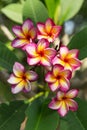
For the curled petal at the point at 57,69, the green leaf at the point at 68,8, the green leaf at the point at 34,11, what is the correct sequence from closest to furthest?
1. the curled petal at the point at 57,69
2. the green leaf at the point at 34,11
3. the green leaf at the point at 68,8

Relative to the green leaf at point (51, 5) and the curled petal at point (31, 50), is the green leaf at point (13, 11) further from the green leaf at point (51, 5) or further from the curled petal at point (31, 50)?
the curled petal at point (31, 50)

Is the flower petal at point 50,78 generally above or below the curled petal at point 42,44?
below

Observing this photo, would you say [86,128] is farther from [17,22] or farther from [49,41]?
[17,22]

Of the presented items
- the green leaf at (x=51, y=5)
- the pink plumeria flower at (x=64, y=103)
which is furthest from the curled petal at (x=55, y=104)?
the green leaf at (x=51, y=5)

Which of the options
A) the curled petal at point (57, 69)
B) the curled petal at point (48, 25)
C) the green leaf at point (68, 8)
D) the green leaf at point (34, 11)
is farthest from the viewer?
the green leaf at point (68, 8)

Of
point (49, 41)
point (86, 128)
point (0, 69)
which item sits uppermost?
point (49, 41)

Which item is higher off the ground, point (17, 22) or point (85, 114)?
point (17, 22)

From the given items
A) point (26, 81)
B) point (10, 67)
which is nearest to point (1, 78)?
point (10, 67)

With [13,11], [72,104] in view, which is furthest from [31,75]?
[13,11]
